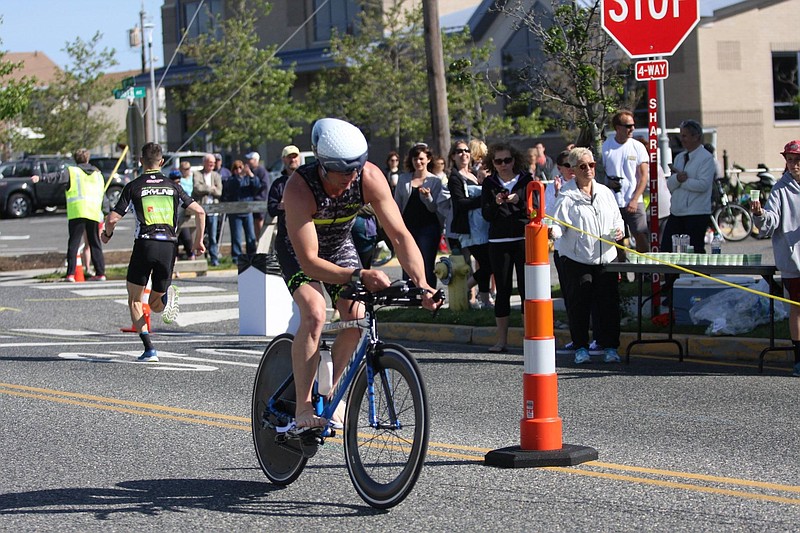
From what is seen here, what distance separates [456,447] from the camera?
26.1 ft

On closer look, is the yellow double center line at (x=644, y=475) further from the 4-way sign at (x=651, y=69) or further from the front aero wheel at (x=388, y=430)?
the 4-way sign at (x=651, y=69)

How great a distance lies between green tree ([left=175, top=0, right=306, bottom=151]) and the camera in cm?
4922

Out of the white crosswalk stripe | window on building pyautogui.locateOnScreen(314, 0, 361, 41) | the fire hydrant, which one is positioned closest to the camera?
the fire hydrant

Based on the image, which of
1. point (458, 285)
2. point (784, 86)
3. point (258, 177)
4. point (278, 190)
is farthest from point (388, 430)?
point (784, 86)

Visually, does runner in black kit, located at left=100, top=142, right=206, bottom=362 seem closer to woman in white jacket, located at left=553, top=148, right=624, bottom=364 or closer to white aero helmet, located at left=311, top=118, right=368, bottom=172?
woman in white jacket, located at left=553, top=148, right=624, bottom=364

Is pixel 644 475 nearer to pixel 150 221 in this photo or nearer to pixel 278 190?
pixel 278 190

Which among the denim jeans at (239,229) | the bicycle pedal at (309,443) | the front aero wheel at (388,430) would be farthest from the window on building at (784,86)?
the front aero wheel at (388,430)

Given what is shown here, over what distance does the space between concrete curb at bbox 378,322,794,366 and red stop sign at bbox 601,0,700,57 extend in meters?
2.85

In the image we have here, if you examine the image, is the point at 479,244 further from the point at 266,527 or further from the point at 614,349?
the point at 266,527

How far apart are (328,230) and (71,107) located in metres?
59.6

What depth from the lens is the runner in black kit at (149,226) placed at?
12289 mm

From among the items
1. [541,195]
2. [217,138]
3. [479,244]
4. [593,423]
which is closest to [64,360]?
[479,244]

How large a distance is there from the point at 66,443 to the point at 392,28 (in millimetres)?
37570

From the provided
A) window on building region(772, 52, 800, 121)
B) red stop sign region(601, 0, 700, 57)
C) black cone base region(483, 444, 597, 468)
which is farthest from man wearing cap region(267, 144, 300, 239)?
window on building region(772, 52, 800, 121)
